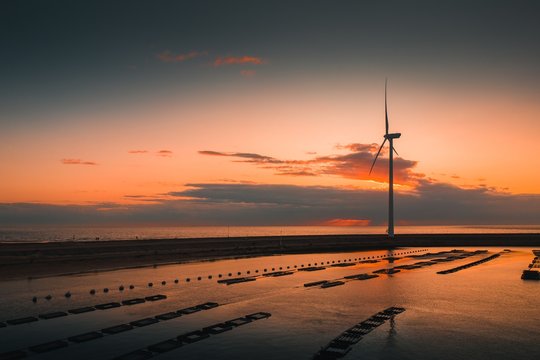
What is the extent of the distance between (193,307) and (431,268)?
3859 centimetres

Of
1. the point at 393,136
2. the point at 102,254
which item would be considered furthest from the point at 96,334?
the point at 393,136

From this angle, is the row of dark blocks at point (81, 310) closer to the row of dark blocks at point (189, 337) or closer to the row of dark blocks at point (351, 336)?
the row of dark blocks at point (189, 337)

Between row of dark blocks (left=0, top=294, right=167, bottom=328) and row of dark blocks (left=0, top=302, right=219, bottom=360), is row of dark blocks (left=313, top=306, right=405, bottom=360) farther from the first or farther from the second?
row of dark blocks (left=0, top=294, right=167, bottom=328)

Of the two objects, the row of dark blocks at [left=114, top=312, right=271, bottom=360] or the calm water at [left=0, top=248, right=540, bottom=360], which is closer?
the row of dark blocks at [left=114, top=312, right=271, bottom=360]

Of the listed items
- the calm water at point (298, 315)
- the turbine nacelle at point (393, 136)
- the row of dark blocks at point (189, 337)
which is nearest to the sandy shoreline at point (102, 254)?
the calm water at point (298, 315)

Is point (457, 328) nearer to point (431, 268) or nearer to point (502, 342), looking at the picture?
point (502, 342)

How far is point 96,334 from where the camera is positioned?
69.8ft

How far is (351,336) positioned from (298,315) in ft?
18.1

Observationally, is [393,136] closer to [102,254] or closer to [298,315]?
[102,254]

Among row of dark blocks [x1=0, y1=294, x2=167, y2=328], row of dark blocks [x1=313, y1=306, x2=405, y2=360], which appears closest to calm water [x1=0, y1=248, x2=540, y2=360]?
row of dark blocks [x1=313, y1=306, x2=405, y2=360]

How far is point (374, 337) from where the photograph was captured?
21375 millimetres

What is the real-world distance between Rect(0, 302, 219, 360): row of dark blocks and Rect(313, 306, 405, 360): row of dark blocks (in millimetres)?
10094

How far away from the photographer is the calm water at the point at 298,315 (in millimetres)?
19312

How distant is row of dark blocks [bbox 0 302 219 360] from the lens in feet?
59.2
